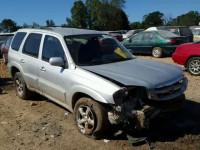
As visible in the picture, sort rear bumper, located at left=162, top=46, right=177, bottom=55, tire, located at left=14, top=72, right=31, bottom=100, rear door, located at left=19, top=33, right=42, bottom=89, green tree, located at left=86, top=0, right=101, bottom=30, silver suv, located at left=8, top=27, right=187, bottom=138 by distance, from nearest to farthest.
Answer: silver suv, located at left=8, top=27, right=187, bottom=138 → rear door, located at left=19, top=33, right=42, bottom=89 → tire, located at left=14, top=72, right=31, bottom=100 → rear bumper, located at left=162, top=46, right=177, bottom=55 → green tree, located at left=86, top=0, right=101, bottom=30

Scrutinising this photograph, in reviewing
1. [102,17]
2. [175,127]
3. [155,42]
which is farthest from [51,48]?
[102,17]


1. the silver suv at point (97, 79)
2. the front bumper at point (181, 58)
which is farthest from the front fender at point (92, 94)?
the front bumper at point (181, 58)

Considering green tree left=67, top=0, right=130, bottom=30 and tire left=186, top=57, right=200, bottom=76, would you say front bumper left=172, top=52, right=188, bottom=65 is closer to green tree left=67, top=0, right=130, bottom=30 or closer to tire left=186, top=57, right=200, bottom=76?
tire left=186, top=57, right=200, bottom=76

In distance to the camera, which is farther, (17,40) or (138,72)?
(17,40)

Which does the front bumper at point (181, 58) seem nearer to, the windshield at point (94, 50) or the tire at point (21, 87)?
the windshield at point (94, 50)

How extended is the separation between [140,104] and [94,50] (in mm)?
1639

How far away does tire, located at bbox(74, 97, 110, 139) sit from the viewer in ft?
14.1

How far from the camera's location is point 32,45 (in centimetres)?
619

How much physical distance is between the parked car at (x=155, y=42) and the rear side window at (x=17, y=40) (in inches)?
351

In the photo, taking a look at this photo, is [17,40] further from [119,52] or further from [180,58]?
[180,58]

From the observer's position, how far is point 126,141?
4496mm

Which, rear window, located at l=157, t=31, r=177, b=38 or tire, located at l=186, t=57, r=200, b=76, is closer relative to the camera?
tire, located at l=186, t=57, r=200, b=76

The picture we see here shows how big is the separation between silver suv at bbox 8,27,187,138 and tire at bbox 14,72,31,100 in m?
0.30

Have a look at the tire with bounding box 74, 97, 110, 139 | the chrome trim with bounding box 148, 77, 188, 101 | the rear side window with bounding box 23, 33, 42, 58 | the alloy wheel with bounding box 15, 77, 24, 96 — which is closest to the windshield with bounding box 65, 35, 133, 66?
the tire with bounding box 74, 97, 110, 139
